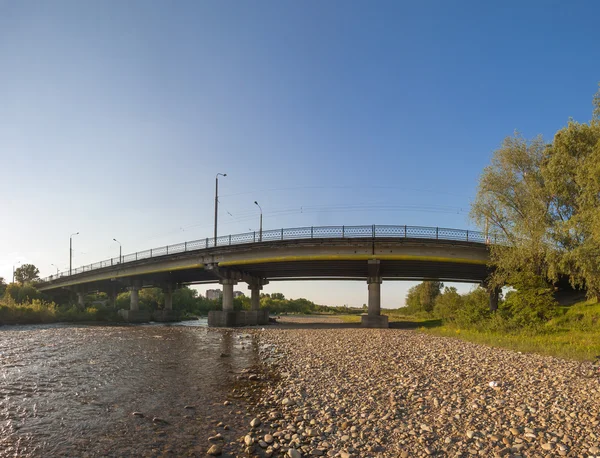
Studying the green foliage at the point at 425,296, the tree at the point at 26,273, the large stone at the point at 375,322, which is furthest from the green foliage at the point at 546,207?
the tree at the point at 26,273

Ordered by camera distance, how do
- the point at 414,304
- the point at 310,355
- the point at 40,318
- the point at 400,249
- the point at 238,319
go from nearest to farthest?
1. the point at 310,355
2. the point at 400,249
3. the point at 238,319
4. the point at 40,318
5. the point at 414,304

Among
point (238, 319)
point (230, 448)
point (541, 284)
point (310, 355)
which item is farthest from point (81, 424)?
point (238, 319)

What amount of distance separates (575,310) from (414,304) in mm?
75057

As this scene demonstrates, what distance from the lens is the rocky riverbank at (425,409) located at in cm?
759

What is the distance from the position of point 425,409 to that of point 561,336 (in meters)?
18.3

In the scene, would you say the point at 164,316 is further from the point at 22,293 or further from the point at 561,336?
the point at 561,336

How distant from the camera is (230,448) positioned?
8062 millimetres

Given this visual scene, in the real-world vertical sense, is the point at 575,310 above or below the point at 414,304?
above

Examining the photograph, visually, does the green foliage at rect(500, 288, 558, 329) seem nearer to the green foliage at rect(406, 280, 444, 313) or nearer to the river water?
the river water

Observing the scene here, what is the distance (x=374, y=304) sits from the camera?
43.7 meters

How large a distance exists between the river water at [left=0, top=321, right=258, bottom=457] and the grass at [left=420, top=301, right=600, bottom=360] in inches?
597

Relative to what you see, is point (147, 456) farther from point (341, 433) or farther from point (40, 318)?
point (40, 318)

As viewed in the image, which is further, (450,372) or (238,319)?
(238,319)

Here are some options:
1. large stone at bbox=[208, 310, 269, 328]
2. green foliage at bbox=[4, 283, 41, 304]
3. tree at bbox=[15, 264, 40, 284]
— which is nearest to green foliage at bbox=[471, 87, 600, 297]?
large stone at bbox=[208, 310, 269, 328]
